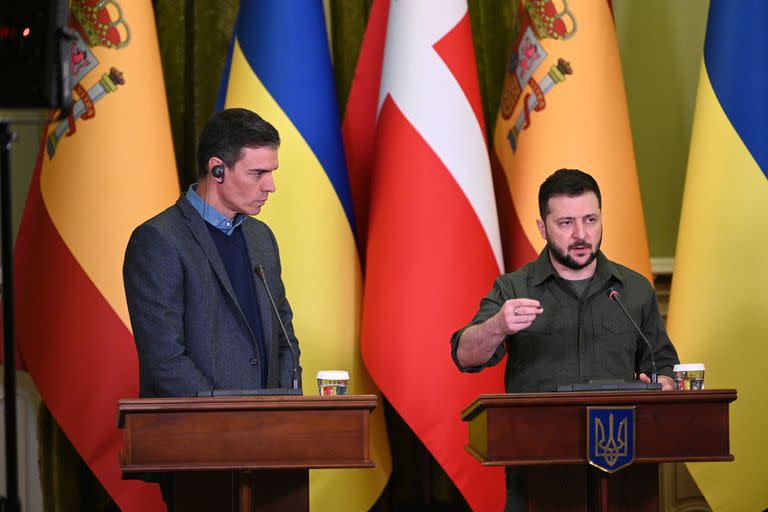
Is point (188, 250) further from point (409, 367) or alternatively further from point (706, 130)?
point (706, 130)

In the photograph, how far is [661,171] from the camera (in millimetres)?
4871

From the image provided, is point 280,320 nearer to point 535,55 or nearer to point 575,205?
point 575,205

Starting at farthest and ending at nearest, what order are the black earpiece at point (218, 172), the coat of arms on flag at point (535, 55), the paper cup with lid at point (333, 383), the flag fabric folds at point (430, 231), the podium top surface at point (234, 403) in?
the coat of arms on flag at point (535, 55) < the flag fabric folds at point (430, 231) < the black earpiece at point (218, 172) < the paper cup with lid at point (333, 383) < the podium top surface at point (234, 403)

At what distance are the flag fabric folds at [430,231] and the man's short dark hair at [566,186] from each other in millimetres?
860

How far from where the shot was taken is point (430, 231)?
4047 mm

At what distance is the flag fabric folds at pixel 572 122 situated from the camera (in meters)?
4.13

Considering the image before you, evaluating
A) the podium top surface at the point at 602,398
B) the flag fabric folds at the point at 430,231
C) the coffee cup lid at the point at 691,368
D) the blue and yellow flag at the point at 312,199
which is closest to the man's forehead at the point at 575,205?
the coffee cup lid at the point at 691,368

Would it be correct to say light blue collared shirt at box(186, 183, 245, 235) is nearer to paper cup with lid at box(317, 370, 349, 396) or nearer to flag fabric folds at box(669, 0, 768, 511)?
paper cup with lid at box(317, 370, 349, 396)

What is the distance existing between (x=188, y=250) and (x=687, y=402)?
4.42ft

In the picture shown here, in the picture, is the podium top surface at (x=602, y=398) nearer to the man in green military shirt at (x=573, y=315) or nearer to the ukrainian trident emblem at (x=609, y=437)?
the ukrainian trident emblem at (x=609, y=437)

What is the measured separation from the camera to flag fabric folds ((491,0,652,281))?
4.13m

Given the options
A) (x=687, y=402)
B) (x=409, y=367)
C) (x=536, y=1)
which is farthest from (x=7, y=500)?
(x=536, y=1)

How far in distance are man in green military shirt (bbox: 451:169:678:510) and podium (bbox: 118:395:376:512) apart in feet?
1.94

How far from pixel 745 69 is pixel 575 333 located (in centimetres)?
153
